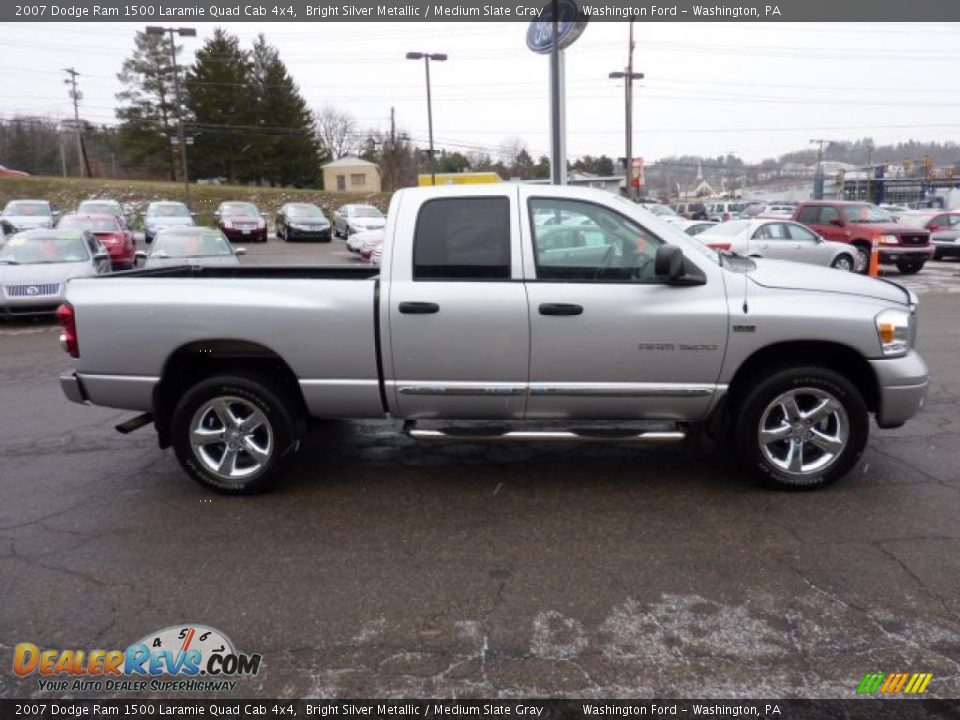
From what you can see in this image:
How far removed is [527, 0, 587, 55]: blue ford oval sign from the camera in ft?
56.3

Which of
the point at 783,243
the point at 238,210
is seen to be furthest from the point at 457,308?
the point at 238,210

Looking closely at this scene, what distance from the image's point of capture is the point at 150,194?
49406mm

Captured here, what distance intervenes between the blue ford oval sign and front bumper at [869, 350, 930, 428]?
576 inches

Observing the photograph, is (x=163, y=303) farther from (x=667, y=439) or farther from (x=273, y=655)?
(x=667, y=439)

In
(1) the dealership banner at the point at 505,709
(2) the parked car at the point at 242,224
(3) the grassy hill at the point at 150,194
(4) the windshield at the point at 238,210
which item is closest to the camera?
(1) the dealership banner at the point at 505,709

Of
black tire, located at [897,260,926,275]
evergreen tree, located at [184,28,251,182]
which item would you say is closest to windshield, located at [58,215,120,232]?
black tire, located at [897,260,926,275]

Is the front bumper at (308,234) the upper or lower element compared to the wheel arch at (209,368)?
upper

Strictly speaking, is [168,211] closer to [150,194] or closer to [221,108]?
[150,194]

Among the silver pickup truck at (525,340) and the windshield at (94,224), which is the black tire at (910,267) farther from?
the windshield at (94,224)

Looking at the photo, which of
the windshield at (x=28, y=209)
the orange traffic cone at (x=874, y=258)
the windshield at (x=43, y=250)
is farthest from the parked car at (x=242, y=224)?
the orange traffic cone at (x=874, y=258)

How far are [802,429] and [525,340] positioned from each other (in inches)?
71.6

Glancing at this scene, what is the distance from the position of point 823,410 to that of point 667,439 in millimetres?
983

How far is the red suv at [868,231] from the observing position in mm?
17938

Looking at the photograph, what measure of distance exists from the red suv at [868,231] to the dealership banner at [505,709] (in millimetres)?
16681
